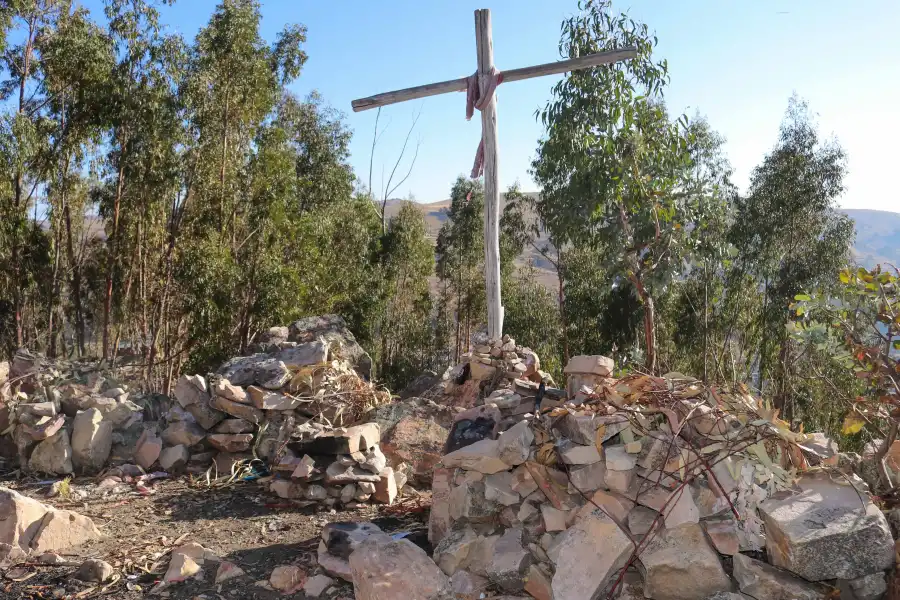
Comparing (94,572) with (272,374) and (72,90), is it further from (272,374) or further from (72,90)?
(72,90)

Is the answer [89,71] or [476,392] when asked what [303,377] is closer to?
[476,392]

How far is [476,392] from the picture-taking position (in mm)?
5863

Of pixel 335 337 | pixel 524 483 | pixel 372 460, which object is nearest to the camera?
pixel 524 483

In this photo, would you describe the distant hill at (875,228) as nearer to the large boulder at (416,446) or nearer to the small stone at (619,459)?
the large boulder at (416,446)

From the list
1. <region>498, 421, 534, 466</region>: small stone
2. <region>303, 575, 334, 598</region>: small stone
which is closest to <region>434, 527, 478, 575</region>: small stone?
<region>498, 421, 534, 466</region>: small stone

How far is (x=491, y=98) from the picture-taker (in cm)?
533

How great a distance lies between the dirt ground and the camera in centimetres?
349

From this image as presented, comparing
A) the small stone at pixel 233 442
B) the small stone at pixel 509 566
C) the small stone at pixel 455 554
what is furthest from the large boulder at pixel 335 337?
the small stone at pixel 509 566

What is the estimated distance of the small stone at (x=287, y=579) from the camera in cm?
351

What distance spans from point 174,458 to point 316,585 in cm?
263

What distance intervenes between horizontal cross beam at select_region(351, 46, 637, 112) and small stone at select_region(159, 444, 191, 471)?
3.20m

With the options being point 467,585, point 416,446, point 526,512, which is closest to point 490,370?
point 416,446

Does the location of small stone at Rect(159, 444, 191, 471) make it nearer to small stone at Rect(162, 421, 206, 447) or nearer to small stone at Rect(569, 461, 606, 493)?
small stone at Rect(162, 421, 206, 447)

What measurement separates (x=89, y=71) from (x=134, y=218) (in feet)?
13.2
